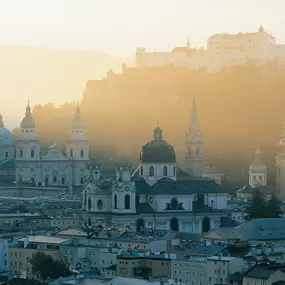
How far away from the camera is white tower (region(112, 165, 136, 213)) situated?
73.1 m

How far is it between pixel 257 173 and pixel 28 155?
36.6 ft

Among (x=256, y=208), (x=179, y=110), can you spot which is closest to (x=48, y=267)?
(x=256, y=208)

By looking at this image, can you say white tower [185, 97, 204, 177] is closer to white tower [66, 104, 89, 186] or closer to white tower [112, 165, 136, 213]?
white tower [66, 104, 89, 186]

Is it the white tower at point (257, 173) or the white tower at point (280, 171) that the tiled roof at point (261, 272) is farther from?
the white tower at point (257, 173)

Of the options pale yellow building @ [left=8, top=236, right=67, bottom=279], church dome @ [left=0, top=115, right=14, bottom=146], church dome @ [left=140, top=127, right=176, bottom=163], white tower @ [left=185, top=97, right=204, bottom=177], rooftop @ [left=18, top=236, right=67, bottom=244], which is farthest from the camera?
church dome @ [left=0, top=115, right=14, bottom=146]

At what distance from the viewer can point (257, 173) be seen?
9094 centimetres

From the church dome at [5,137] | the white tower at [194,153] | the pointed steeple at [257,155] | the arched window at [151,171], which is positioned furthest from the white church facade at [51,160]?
the arched window at [151,171]

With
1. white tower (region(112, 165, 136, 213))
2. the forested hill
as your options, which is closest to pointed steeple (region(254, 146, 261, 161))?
the forested hill

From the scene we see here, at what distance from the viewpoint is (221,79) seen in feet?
366

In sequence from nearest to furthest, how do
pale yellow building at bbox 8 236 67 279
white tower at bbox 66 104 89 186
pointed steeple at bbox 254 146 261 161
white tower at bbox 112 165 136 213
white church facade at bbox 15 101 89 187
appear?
pale yellow building at bbox 8 236 67 279 < white tower at bbox 112 165 136 213 < pointed steeple at bbox 254 146 261 161 < white church facade at bbox 15 101 89 187 < white tower at bbox 66 104 89 186

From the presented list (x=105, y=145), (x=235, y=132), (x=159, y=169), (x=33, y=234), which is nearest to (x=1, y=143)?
(x=105, y=145)

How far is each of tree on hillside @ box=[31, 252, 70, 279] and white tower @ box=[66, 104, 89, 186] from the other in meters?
36.2

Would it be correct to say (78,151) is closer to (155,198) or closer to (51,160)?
(51,160)

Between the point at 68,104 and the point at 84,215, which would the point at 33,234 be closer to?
the point at 84,215
